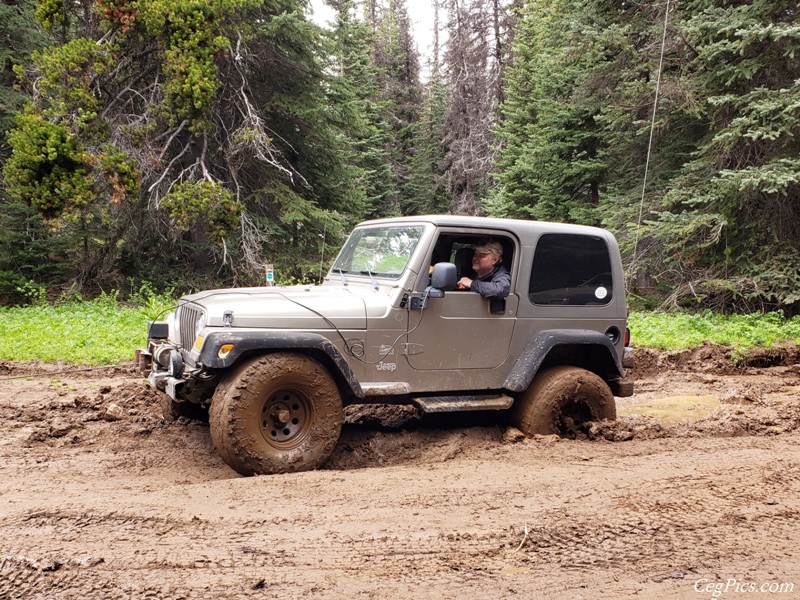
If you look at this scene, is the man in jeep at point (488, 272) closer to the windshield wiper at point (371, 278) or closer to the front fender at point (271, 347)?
the windshield wiper at point (371, 278)

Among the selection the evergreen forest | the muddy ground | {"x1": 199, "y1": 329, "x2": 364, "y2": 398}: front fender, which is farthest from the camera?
the evergreen forest

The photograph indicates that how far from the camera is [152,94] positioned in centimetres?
1425

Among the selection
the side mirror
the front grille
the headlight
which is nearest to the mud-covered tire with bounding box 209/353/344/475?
the headlight

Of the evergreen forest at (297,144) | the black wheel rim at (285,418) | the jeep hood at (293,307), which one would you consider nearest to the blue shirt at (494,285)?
the jeep hood at (293,307)

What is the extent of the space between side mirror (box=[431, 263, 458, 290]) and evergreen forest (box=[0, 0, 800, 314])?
21.7 ft

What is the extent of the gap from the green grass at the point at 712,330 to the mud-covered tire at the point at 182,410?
8152mm

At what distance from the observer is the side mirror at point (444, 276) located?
5023 mm

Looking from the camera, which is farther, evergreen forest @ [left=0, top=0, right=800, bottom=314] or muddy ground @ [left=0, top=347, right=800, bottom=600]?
evergreen forest @ [left=0, top=0, right=800, bottom=314]

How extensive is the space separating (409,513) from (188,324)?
8.03 feet

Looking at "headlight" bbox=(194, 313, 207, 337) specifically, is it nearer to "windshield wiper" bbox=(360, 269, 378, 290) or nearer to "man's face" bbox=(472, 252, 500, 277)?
"windshield wiper" bbox=(360, 269, 378, 290)

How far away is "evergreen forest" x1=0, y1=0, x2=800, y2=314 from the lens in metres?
12.9

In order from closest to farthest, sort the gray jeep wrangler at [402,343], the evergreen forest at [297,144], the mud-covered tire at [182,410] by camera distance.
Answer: the gray jeep wrangler at [402,343]
the mud-covered tire at [182,410]
the evergreen forest at [297,144]

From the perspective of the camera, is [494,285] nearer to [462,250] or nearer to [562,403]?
[462,250]

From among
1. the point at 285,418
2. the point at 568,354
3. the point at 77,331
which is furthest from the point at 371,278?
the point at 77,331
